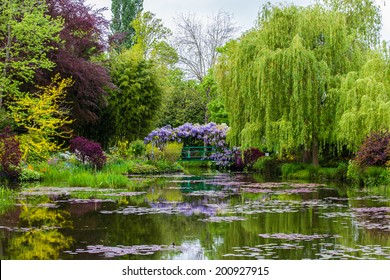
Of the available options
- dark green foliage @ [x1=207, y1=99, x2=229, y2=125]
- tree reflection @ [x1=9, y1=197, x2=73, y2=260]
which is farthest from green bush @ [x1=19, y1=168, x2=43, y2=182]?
dark green foliage @ [x1=207, y1=99, x2=229, y2=125]

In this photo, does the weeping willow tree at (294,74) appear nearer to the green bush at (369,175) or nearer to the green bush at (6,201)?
the green bush at (369,175)

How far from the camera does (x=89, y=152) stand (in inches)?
911

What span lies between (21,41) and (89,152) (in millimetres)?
5536

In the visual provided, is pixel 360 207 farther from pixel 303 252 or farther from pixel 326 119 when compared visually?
pixel 326 119

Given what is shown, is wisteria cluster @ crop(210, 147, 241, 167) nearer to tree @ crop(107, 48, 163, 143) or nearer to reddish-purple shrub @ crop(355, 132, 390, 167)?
tree @ crop(107, 48, 163, 143)

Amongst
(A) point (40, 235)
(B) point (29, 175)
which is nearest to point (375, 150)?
(B) point (29, 175)

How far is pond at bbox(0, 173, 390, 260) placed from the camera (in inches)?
324

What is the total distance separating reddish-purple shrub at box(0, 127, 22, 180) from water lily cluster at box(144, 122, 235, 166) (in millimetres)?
14109

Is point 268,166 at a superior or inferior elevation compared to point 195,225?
superior

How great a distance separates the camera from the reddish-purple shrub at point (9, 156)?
19.9 metres

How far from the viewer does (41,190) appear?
17.1m

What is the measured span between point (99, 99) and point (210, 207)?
16271mm

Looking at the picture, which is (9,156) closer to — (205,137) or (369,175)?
(369,175)
